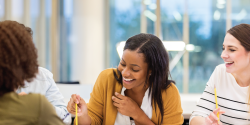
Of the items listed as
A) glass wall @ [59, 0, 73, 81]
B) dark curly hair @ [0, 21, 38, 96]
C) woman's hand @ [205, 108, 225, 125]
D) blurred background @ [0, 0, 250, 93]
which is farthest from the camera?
blurred background @ [0, 0, 250, 93]

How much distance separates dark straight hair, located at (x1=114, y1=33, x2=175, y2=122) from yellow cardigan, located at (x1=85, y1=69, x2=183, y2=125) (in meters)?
0.04

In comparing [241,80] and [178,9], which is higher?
[178,9]

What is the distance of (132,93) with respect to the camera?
4.51ft

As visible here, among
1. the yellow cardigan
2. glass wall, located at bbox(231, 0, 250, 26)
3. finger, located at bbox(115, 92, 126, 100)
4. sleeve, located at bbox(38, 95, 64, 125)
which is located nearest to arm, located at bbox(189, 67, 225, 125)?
the yellow cardigan

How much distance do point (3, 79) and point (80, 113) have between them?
0.55 m

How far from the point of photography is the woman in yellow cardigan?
1208mm

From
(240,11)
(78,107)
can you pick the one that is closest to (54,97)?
(78,107)

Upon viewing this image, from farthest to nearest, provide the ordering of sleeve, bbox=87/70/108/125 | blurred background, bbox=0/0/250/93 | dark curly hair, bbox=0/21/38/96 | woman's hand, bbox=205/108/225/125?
blurred background, bbox=0/0/250/93 → sleeve, bbox=87/70/108/125 → woman's hand, bbox=205/108/225/125 → dark curly hair, bbox=0/21/38/96

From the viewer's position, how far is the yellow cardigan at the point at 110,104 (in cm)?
127

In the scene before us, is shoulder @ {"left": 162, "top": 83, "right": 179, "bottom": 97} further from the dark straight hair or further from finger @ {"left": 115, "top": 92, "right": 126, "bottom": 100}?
finger @ {"left": 115, "top": 92, "right": 126, "bottom": 100}

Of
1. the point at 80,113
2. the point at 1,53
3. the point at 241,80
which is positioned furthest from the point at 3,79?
the point at 241,80

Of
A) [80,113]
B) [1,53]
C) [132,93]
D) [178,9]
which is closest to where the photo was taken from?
[1,53]

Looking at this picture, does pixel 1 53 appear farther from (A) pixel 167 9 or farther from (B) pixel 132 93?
(A) pixel 167 9

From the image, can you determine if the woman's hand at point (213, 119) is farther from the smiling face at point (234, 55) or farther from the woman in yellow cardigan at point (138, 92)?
the smiling face at point (234, 55)
